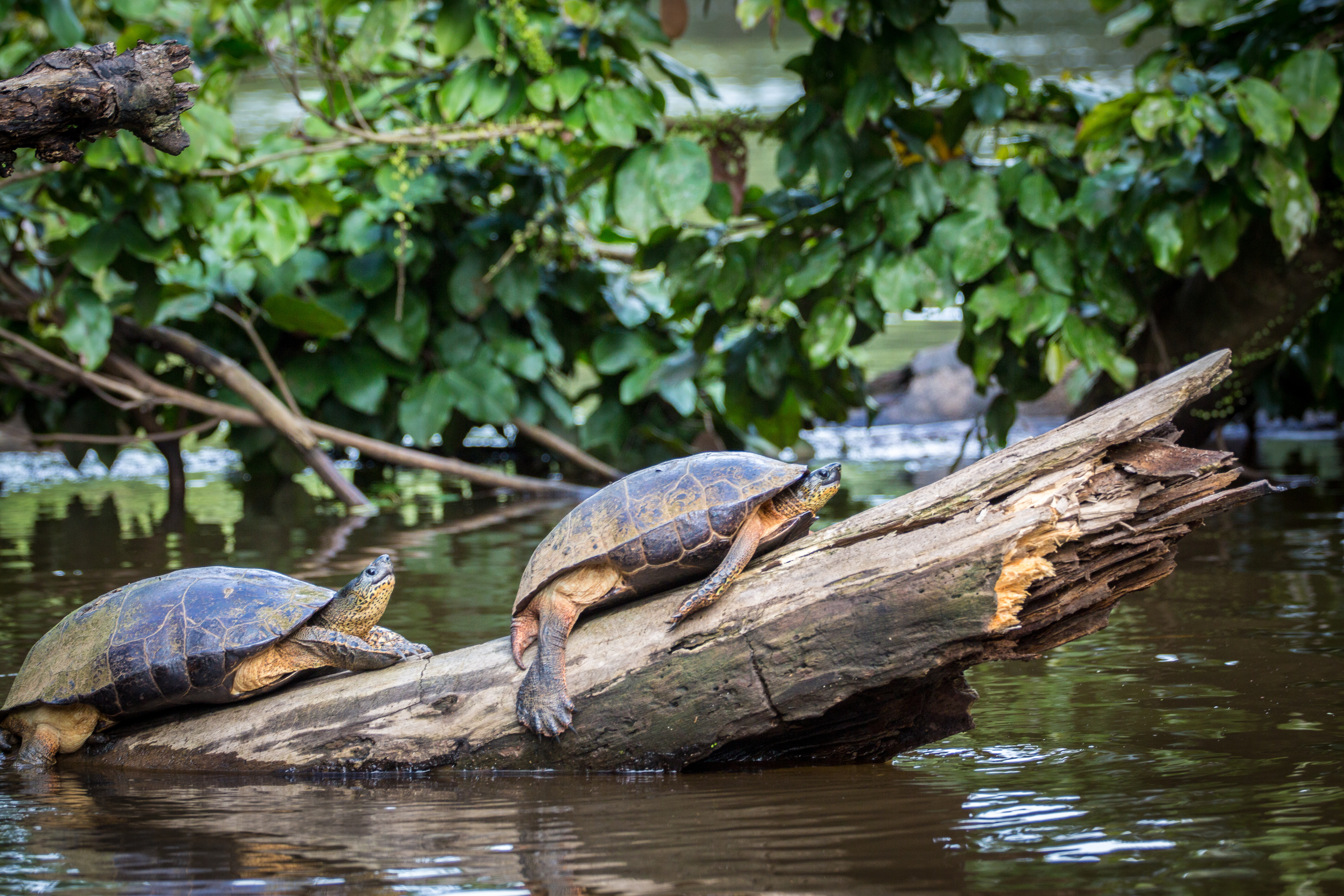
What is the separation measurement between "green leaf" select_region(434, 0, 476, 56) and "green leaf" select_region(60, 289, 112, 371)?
2.51m

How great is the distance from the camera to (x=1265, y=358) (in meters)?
6.52

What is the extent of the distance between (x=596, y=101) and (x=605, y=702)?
174 inches

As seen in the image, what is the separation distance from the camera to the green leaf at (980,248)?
234 inches

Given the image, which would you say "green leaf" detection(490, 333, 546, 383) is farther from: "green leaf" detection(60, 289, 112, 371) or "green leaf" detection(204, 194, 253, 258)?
"green leaf" detection(60, 289, 112, 371)

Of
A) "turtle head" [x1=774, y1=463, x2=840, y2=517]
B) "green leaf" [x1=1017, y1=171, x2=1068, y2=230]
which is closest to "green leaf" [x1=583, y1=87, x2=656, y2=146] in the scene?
"green leaf" [x1=1017, y1=171, x2=1068, y2=230]

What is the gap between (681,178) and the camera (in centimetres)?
636

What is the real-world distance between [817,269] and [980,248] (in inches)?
Result: 33.4

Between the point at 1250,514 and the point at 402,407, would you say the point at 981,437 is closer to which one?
the point at 1250,514

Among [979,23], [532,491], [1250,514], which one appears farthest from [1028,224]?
[979,23]

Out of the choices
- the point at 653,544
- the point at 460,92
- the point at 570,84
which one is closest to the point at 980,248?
the point at 570,84

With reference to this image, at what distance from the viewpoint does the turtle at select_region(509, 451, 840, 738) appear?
2914 mm

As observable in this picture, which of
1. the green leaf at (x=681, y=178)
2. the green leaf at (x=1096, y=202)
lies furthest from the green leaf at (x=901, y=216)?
the green leaf at (x=681, y=178)

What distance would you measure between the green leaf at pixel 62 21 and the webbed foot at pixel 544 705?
5158mm

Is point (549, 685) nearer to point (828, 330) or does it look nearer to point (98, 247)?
point (828, 330)
